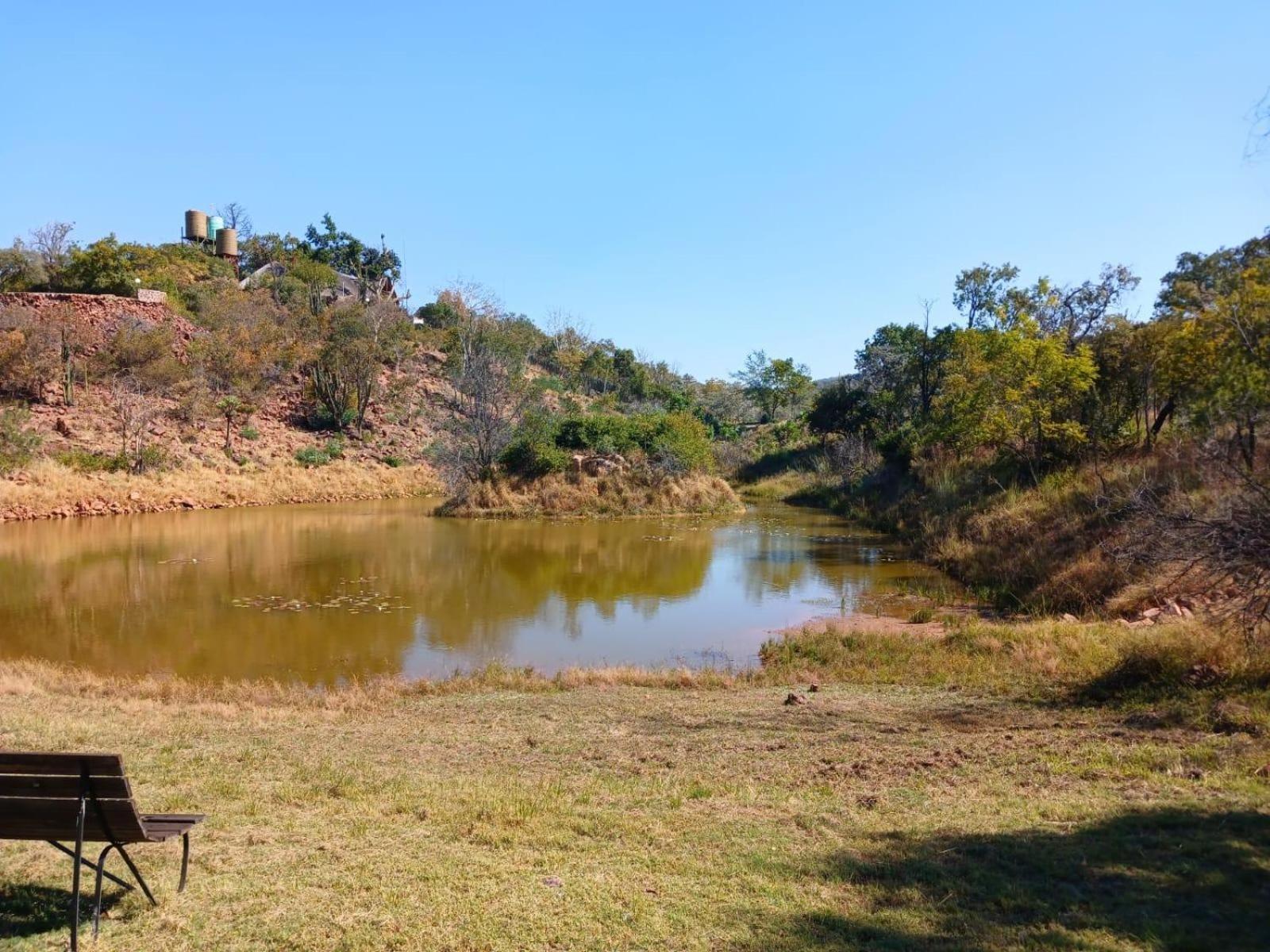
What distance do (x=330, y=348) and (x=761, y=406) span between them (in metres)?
41.3

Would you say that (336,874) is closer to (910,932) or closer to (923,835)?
(910,932)

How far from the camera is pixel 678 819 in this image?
5.82 metres

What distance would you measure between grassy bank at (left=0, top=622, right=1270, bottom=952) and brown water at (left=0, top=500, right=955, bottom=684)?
3364mm

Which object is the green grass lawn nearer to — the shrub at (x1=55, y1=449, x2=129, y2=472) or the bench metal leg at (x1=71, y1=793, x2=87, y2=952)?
the bench metal leg at (x1=71, y1=793, x2=87, y2=952)

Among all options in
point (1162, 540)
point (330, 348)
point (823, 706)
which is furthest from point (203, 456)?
point (1162, 540)

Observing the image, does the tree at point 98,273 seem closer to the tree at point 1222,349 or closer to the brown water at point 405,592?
the brown water at point 405,592

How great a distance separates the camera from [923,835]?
5.48 meters

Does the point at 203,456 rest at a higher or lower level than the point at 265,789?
higher

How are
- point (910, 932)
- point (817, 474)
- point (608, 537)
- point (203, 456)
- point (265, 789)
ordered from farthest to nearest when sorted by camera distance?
point (817, 474), point (203, 456), point (608, 537), point (265, 789), point (910, 932)

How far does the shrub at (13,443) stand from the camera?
3391 cm

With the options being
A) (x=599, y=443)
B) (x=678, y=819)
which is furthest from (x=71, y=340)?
(x=678, y=819)

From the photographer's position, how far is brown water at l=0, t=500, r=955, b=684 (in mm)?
14031

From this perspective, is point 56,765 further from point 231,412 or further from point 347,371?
point 347,371

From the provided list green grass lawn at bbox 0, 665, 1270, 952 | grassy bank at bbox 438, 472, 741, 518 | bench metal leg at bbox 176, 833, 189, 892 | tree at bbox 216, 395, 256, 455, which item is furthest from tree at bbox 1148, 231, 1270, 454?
tree at bbox 216, 395, 256, 455
